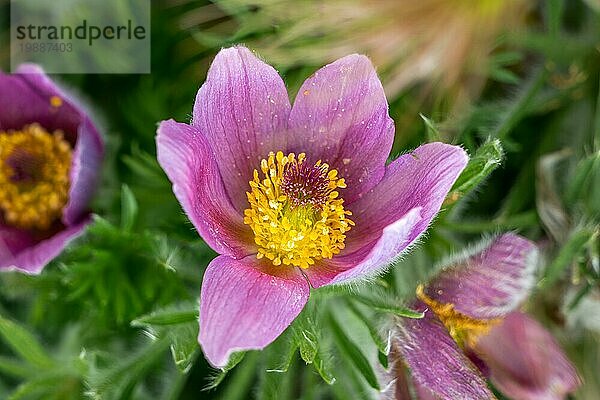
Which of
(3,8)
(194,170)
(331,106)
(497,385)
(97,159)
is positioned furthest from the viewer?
(3,8)

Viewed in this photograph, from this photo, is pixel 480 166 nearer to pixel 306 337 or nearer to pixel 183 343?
pixel 306 337

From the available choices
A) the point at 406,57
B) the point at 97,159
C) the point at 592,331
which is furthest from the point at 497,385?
the point at 97,159

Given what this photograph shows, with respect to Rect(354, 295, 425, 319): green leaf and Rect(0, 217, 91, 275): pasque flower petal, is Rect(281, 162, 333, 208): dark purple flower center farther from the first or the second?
Rect(0, 217, 91, 275): pasque flower petal

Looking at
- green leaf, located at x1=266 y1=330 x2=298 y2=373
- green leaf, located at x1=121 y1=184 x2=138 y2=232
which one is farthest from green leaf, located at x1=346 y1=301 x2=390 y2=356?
green leaf, located at x1=121 y1=184 x2=138 y2=232

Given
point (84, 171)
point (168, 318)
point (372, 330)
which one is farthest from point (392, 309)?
point (84, 171)

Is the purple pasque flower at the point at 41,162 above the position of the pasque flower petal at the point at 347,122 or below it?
below

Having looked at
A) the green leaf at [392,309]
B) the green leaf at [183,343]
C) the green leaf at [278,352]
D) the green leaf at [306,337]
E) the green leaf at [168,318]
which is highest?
the green leaf at [392,309]

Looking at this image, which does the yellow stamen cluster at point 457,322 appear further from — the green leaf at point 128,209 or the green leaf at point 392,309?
the green leaf at point 128,209

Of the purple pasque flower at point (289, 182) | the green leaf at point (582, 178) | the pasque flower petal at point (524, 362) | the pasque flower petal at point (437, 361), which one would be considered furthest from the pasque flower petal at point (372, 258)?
the green leaf at point (582, 178)

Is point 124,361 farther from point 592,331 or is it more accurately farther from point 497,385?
point 592,331
